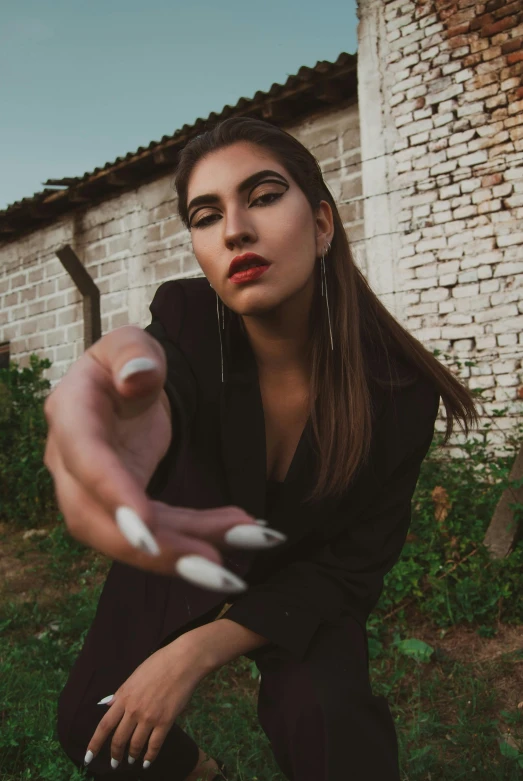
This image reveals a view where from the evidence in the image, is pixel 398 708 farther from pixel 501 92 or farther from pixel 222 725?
pixel 501 92

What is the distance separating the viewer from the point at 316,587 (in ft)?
5.46

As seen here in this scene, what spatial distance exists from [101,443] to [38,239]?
25.1 feet

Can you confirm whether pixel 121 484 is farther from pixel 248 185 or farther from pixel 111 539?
pixel 248 185

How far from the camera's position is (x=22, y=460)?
5.79 meters

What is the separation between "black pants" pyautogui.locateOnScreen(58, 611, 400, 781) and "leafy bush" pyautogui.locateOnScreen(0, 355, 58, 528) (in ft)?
13.7

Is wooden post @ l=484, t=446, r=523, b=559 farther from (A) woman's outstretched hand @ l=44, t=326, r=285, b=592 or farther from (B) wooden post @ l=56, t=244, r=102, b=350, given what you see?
(B) wooden post @ l=56, t=244, r=102, b=350

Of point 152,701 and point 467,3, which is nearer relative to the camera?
point 152,701

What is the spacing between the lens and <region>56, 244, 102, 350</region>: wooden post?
576 centimetres

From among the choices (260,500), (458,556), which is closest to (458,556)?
(458,556)

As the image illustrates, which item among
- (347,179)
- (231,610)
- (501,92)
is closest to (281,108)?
(347,179)

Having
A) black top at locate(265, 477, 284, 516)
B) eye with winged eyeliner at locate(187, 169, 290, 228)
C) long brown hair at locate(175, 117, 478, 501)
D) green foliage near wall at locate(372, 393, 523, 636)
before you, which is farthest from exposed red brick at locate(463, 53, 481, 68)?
black top at locate(265, 477, 284, 516)

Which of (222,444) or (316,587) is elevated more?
(222,444)

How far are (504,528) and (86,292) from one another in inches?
166

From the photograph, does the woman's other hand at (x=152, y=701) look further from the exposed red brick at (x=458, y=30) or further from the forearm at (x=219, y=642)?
the exposed red brick at (x=458, y=30)
